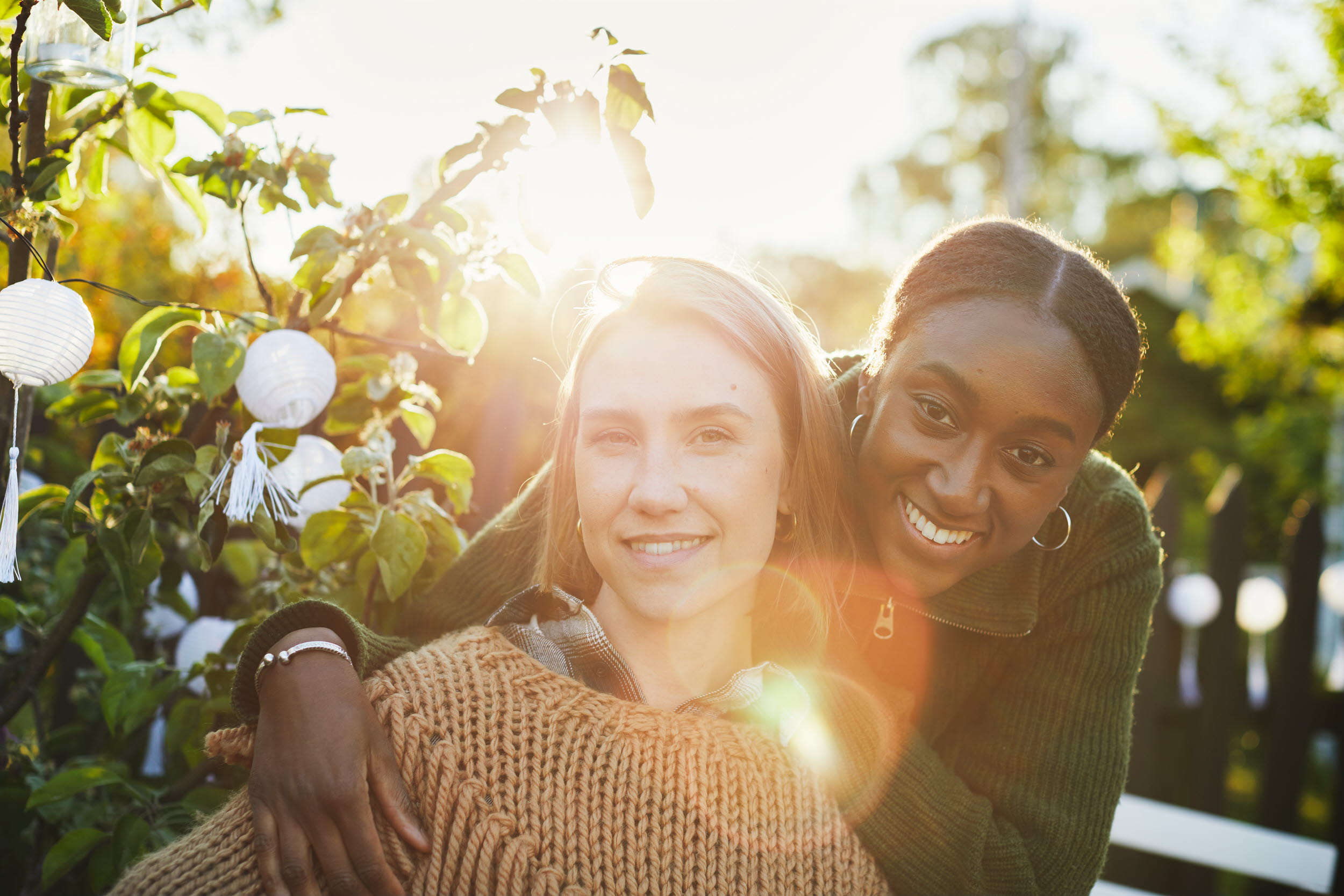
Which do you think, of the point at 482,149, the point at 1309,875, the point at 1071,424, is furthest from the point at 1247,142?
the point at 482,149

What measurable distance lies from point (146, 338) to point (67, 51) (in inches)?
19.4

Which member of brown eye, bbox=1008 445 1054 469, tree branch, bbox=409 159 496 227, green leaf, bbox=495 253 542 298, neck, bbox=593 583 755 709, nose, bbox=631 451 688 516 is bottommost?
neck, bbox=593 583 755 709

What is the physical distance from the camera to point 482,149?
5.88ft

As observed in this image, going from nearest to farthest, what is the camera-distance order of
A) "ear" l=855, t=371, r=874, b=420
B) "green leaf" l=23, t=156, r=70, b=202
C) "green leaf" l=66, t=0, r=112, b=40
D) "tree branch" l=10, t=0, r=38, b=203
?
"green leaf" l=66, t=0, r=112, b=40 < "tree branch" l=10, t=0, r=38, b=203 < "green leaf" l=23, t=156, r=70, b=202 < "ear" l=855, t=371, r=874, b=420

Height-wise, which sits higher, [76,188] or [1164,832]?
[76,188]

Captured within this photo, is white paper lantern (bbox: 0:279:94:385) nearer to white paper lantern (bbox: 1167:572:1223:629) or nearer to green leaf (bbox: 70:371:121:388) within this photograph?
green leaf (bbox: 70:371:121:388)

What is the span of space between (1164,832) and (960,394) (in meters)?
2.29

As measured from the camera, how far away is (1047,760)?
5.82ft

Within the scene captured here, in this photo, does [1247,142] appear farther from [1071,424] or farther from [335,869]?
[335,869]

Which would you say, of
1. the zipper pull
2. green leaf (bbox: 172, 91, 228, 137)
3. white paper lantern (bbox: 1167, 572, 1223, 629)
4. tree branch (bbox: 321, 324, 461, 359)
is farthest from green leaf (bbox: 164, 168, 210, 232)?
white paper lantern (bbox: 1167, 572, 1223, 629)

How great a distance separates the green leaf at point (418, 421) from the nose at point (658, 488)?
2.04 ft

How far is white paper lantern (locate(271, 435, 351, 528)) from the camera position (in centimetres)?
171

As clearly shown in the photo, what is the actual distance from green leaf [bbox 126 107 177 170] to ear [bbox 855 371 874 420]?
55.1 inches

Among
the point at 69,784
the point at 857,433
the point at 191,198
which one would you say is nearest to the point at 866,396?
the point at 857,433
